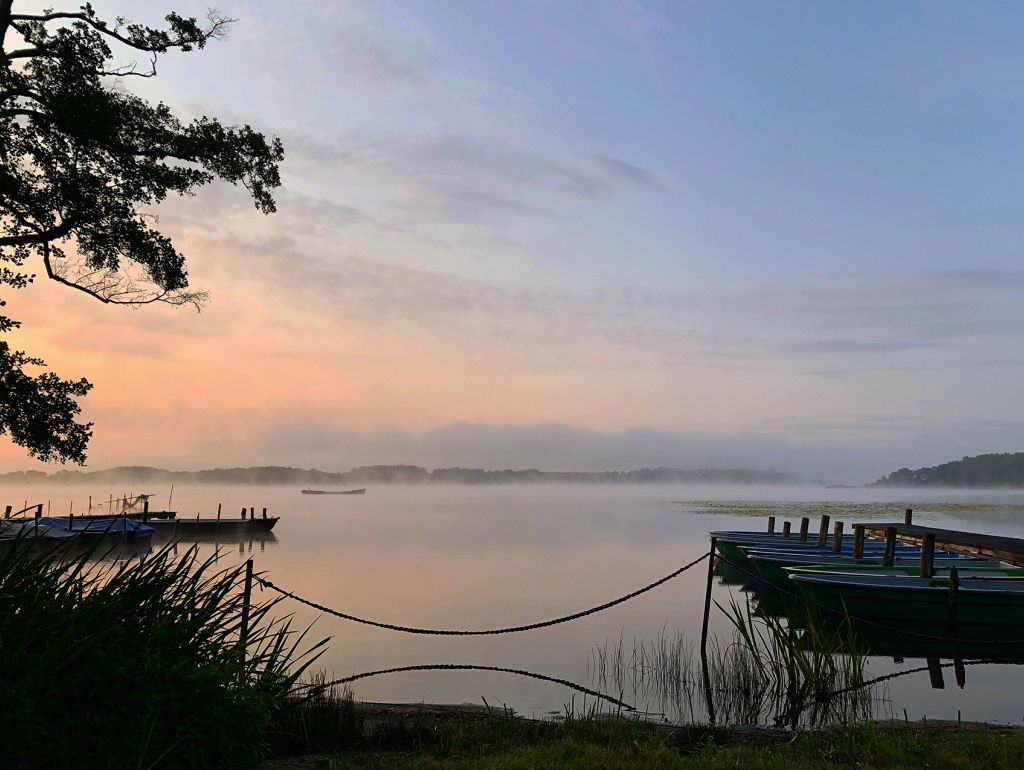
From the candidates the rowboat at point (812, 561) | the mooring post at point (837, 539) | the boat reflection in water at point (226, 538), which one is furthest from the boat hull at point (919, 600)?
the boat reflection in water at point (226, 538)

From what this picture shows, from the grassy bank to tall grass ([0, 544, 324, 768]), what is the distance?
1879 mm

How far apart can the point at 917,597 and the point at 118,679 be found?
1782cm

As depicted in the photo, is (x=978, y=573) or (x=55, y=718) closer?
(x=55, y=718)

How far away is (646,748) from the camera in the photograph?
7469 mm

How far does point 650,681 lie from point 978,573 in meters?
12.1

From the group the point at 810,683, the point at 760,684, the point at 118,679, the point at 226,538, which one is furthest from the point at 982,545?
the point at 226,538

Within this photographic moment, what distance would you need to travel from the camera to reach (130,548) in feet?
124

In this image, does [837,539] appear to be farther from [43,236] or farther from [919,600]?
[43,236]

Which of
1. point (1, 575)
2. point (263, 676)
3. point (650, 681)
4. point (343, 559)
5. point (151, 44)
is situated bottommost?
point (343, 559)

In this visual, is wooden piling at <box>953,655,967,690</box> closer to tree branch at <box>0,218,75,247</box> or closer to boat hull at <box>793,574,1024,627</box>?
boat hull at <box>793,574,1024,627</box>

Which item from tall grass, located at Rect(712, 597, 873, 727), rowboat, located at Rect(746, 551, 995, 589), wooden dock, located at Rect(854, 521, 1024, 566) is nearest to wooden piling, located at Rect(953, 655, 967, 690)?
rowboat, located at Rect(746, 551, 995, 589)

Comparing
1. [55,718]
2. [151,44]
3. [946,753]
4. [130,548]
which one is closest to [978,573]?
[946,753]

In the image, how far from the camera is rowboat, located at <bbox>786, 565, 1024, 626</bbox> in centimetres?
1791

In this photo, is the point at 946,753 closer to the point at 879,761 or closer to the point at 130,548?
the point at 879,761
